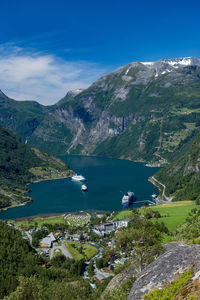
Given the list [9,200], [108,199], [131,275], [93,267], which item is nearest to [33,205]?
[9,200]

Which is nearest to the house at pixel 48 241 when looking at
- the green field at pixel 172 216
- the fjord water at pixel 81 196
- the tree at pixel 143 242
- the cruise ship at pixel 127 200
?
the green field at pixel 172 216

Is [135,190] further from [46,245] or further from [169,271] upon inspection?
[169,271]

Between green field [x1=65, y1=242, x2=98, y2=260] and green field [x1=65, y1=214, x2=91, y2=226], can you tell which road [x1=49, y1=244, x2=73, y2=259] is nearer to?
green field [x1=65, y1=242, x2=98, y2=260]

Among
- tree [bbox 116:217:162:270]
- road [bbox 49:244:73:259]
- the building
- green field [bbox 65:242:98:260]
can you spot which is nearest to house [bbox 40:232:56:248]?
road [bbox 49:244:73:259]

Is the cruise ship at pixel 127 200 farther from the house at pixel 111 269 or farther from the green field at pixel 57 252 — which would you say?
the house at pixel 111 269

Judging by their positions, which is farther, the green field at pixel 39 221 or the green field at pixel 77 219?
the green field at pixel 39 221

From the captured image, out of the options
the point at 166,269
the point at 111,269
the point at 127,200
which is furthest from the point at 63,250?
the point at 166,269
